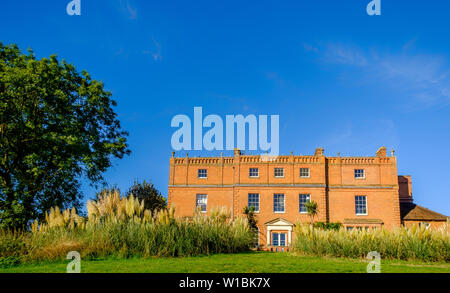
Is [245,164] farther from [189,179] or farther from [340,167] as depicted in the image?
[340,167]

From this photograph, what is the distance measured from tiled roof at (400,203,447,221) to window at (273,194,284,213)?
11.8 m

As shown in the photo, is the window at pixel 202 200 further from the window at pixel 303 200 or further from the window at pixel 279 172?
the window at pixel 303 200

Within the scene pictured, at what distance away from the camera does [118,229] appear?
Answer: 11.7 metres

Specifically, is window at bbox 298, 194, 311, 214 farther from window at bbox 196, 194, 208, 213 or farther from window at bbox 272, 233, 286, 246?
window at bbox 196, 194, 208, 213

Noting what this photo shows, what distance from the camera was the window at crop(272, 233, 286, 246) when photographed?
3369 centimetres

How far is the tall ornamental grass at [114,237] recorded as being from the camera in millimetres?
11156

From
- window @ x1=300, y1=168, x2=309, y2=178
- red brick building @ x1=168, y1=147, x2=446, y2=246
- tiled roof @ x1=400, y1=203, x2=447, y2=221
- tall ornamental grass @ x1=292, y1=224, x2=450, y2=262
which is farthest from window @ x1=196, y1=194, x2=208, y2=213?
tall ornamental grass @ x1=292, y1=224, x2=450, y2=262

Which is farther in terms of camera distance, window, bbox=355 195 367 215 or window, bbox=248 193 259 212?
window, bbox=248 193 259 212

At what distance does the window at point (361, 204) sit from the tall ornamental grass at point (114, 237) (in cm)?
2520

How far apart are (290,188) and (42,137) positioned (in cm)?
2258

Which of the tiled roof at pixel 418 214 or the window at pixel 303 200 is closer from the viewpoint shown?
the tiled roof at pixel 418 214

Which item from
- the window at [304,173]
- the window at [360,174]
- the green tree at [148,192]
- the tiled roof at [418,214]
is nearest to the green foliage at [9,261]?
the green tree at [148,192]
